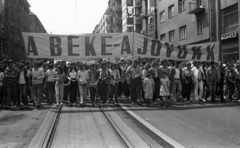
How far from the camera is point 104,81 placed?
470 inches

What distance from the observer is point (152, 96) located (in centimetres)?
1149

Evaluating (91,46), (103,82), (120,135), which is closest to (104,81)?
(103,82)

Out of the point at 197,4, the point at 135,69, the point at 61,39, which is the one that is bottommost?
the point at 135,69

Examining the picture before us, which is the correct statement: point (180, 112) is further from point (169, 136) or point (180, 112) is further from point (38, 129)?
point (38, 129)

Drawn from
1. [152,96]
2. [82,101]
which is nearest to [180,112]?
[152,96]

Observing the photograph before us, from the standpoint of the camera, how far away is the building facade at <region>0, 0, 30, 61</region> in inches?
1745

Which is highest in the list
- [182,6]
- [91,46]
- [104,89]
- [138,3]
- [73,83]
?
[138,3]

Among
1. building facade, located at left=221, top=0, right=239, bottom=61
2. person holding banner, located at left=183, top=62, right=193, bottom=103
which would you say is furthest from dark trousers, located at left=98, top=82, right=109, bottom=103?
building facade, located at left=221, top=0, right=239, bottom=61

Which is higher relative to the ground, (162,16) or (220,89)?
(162,16)

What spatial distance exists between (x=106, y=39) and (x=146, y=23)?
3218 cm

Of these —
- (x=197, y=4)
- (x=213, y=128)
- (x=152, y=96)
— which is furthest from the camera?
(x=197, y=4)

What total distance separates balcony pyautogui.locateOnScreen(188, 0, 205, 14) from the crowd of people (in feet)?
44.4

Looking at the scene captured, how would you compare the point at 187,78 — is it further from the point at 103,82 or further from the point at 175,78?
the point at 103,82

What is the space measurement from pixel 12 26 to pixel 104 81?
43.1 metres
